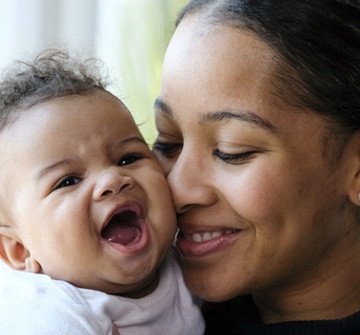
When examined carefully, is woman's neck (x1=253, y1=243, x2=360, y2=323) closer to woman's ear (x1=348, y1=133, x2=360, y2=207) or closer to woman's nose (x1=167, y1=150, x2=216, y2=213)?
woman's ear (x1=348, y1=133, x2=360, y2=207)

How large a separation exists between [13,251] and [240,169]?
1.47ft

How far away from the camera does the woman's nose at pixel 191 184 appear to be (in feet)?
4.61

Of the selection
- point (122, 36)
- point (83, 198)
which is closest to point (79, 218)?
point (83, 198)

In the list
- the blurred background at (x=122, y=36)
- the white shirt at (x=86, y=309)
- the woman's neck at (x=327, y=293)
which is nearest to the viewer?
the white shirt at (x=86, y=309)

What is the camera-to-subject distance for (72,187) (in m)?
1.38

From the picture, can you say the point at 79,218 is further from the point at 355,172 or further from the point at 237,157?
the point at 355,172

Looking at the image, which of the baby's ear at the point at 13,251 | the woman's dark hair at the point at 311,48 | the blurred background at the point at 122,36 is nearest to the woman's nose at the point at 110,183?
the baby's ear at the point at 13,251

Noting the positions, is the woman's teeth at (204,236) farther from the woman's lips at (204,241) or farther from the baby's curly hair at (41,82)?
the baby's curly hair at (41,82)

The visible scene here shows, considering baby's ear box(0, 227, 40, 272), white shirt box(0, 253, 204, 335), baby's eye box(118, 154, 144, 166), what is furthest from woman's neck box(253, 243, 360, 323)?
baby's ear box(0, 227, 40, 272)

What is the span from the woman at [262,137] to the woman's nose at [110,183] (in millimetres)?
104

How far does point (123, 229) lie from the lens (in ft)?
4.62

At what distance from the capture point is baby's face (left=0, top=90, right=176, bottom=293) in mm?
1353

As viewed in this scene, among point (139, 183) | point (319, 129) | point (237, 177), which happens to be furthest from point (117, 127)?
point (319, 129)

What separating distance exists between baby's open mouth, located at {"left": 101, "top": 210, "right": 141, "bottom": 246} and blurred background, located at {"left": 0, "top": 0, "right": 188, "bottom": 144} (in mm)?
734
